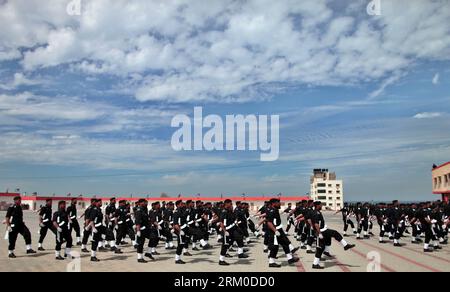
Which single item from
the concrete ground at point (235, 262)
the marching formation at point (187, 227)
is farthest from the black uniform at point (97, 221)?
the concrete ground at point (235, 262)

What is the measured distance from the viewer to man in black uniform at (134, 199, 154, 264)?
1255 cm

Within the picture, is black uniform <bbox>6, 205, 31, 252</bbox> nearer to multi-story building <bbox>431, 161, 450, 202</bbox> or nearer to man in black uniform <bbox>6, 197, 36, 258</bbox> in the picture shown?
man in black uniform <bbox>6, 197, 36, 258</bbox>

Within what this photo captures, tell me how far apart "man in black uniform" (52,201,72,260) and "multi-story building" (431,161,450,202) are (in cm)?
5027

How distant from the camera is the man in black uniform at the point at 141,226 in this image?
12552 mm

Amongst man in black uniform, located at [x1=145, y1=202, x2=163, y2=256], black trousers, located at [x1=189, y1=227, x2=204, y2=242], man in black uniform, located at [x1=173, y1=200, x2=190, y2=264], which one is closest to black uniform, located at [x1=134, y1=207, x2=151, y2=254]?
man in black uniform, located at [x1=145, y1=202, x2=163, y2=256]

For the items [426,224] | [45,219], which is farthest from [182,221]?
[426,224]

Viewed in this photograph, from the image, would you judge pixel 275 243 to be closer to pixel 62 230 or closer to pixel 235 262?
pixel 235 262

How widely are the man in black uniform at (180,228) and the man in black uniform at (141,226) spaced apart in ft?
3.19

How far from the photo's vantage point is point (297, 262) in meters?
12.6

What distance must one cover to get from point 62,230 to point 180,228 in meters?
4.19
